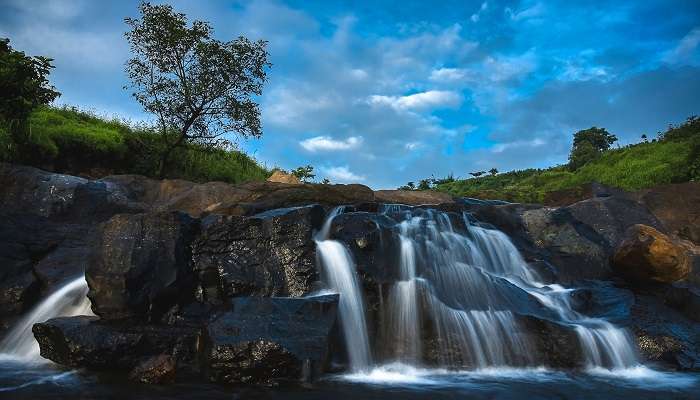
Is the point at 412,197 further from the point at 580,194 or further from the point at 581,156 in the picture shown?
the point at 581,156

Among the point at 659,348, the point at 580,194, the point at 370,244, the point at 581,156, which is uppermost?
the point at 581,156

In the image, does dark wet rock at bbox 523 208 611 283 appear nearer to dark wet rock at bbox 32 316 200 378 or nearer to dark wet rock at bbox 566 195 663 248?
dark wet rock at bbox 566 195 663 248

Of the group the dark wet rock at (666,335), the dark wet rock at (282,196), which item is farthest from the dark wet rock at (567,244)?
the dark wet rock at (282,196)

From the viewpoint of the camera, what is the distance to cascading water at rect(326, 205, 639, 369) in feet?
27.7

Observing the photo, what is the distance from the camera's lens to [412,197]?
785 inches

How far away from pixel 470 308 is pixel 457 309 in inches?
17.4

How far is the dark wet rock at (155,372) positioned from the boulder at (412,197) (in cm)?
1311

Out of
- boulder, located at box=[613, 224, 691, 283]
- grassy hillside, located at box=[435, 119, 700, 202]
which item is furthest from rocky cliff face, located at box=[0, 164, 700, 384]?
grassy hillside, located at box=[435, 119, 700, 202]

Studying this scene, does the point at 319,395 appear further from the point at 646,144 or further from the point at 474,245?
the point at 646,144

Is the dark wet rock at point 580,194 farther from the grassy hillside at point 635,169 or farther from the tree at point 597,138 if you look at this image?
the tree at point 597,138

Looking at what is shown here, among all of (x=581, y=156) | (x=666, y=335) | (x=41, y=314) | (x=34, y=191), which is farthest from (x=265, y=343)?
(x=581, y=156)

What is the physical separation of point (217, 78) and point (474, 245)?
44.7 feet

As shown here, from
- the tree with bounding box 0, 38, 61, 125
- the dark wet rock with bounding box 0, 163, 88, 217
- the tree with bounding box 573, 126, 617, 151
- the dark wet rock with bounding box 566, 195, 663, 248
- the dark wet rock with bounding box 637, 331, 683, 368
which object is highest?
the tree with bounding box 573, 126, 617, 151

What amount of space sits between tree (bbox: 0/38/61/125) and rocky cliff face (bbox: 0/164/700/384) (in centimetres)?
194
